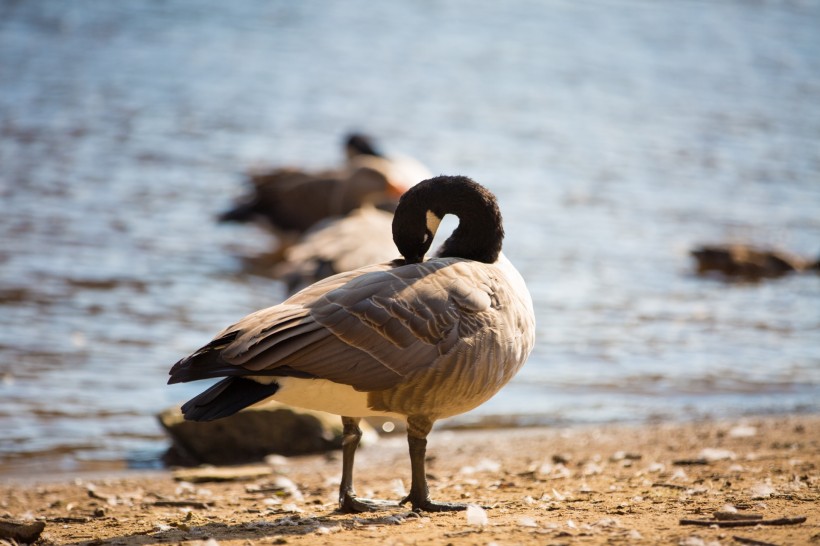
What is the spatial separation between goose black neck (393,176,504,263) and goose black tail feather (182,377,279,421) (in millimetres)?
1161

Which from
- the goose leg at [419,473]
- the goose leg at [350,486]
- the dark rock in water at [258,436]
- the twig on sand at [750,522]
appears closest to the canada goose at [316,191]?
the dark rock in water at [258,436]

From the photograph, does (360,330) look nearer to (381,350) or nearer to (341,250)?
(381,350)

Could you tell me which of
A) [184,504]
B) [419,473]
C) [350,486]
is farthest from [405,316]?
[184,504]

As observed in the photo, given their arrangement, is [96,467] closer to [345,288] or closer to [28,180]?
[345,288]

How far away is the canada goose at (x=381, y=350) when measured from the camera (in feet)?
13.4

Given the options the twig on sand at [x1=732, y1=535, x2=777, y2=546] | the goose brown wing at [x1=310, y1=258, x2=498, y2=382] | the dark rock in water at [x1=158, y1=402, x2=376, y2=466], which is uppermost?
the goose brown wing at [x1=310, y1=258, x2=498, y2=382]

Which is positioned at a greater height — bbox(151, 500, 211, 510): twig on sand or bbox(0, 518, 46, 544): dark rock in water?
bbox(0, 518, 46, 544): dark rock in water

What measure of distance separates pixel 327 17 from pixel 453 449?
63.5 feet

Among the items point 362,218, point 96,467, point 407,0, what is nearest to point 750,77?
point 407,0

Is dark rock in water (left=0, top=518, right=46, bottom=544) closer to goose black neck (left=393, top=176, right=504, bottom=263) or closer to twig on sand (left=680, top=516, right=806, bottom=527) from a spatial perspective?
goose black neck (left=393, top=176, right=504, bottom=263)

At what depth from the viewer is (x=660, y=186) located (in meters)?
14.7

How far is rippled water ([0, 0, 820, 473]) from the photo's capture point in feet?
26.1

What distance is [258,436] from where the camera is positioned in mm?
6652

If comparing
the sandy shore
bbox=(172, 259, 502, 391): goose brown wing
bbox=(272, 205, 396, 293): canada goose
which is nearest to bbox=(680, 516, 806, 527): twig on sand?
the sandy shore
